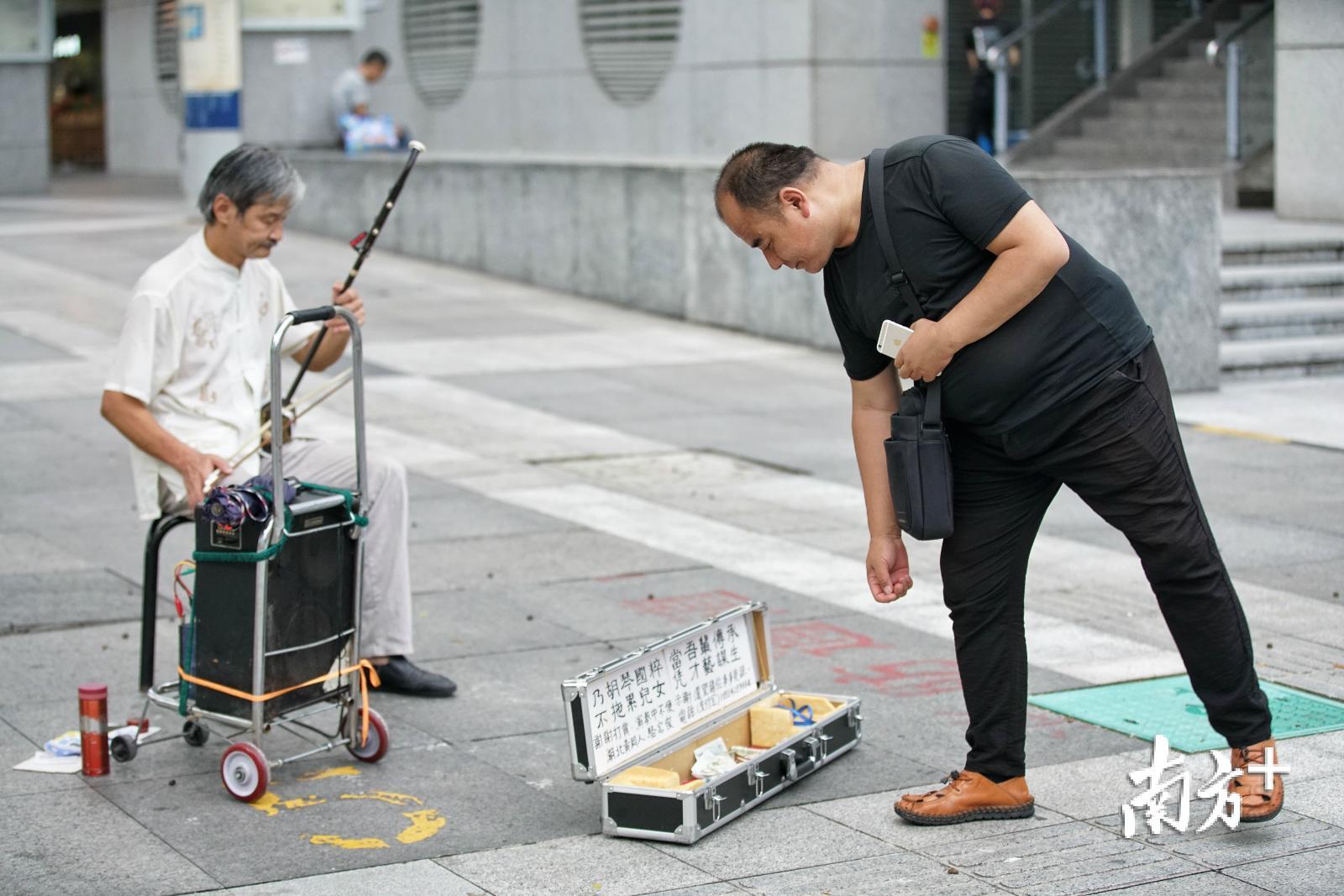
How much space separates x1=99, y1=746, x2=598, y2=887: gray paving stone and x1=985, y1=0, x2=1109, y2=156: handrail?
597 inches

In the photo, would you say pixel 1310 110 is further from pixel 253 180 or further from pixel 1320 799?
pixel 253 180

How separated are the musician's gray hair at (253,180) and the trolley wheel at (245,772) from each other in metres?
1.52

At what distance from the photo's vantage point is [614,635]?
6176 mm

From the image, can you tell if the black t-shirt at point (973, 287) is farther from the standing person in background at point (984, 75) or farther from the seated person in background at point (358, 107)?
the seated person in background at point (358, 107)

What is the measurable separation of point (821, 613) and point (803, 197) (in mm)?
2650

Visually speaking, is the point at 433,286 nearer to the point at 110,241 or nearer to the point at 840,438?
the point at 110,241

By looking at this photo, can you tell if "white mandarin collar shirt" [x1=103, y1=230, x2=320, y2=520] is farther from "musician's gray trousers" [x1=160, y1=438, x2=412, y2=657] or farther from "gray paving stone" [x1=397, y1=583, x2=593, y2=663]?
"gray paving stone" [x1=397, y1=583, x2=593, y2=663]

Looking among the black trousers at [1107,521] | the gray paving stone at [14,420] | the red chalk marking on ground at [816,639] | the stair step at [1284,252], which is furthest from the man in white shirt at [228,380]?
the stair step at [1284,252]

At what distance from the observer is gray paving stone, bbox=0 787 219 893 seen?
408cm

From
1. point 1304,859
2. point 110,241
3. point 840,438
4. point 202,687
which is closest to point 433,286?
point 110,241

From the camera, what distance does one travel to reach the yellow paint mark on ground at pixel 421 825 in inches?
173

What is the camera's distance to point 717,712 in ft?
15.8

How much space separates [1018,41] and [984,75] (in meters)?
2.15

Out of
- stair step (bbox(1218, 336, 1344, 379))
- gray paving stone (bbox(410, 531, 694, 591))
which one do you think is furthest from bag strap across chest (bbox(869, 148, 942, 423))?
stair step (bbox(1218, 336, 1344, 379))
